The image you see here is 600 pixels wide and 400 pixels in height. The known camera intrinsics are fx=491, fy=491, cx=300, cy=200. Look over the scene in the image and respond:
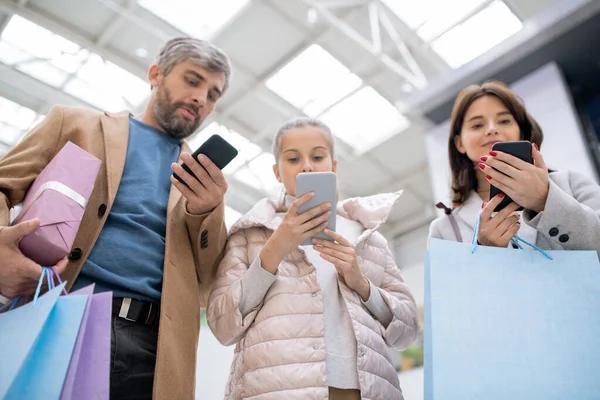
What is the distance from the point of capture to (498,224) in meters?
1.26

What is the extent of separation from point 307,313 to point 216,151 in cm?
55

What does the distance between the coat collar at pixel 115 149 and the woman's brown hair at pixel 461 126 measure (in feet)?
3.24

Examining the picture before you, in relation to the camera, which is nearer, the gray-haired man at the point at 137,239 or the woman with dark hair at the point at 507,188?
the woman with dark hair at the point at 507,188

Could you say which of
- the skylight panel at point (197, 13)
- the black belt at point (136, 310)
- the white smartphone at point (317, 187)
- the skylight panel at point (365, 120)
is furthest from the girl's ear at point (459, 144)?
the skylight panel at point (365, 120)

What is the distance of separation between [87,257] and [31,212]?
0.29 metres

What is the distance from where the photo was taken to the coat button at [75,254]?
1.38 metres

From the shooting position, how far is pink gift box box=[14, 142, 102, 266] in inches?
45.8

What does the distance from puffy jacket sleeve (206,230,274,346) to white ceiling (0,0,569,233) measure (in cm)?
365

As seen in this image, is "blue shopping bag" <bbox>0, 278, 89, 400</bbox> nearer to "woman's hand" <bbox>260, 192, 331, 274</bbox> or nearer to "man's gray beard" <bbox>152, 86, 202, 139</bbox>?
"woman's hand" <bbox>260, 192, 331, 274</bbox>

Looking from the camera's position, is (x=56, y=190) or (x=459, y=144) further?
(x=459, y=144)

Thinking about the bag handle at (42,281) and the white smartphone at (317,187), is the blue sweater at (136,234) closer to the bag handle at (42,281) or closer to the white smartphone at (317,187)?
the bag handle at (42,281)

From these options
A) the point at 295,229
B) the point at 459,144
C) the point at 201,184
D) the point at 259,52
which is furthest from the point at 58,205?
the point at 259,52

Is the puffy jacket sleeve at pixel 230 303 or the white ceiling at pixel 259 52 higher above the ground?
the white ceiling at pixel 259 52

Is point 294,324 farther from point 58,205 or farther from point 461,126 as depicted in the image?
point 461,126
